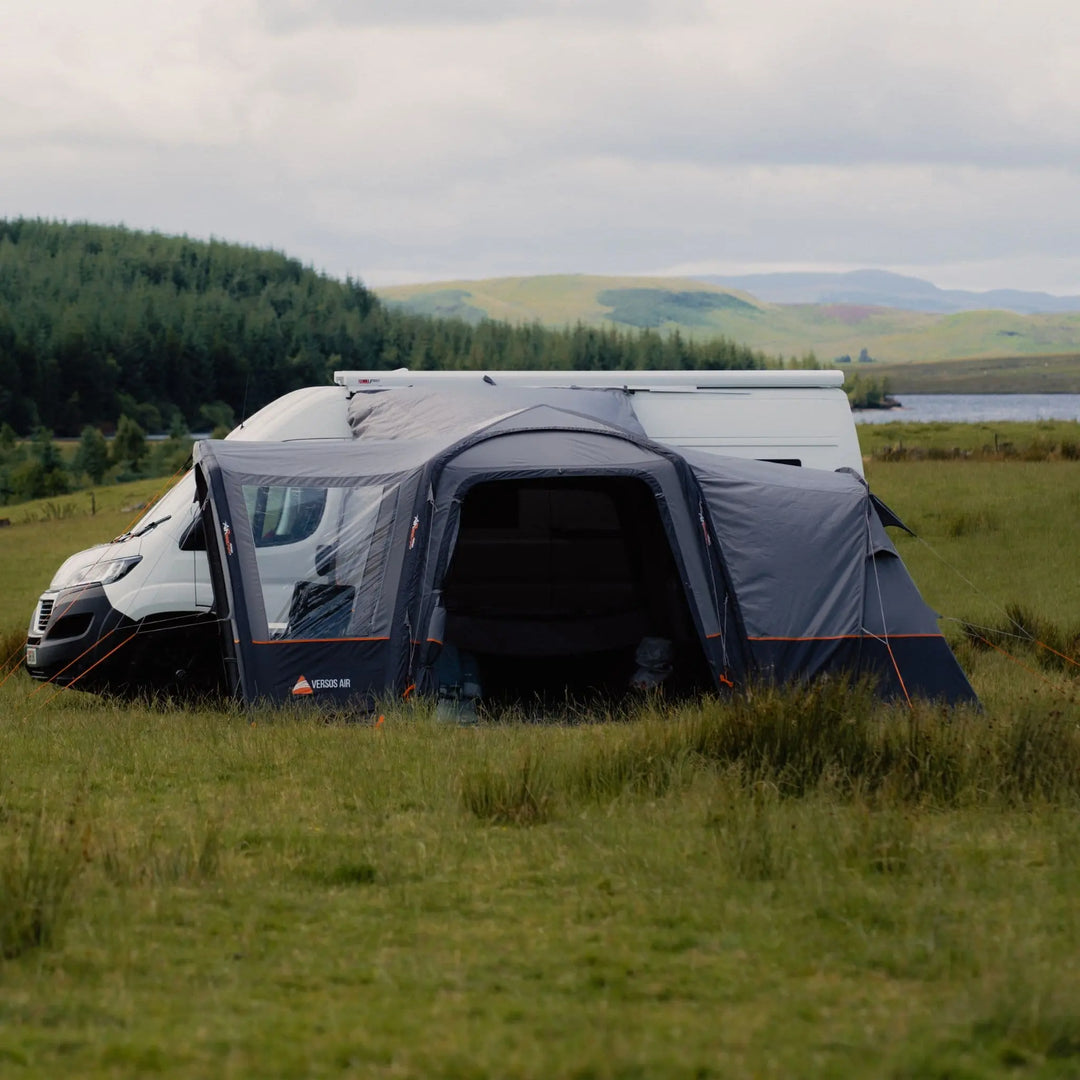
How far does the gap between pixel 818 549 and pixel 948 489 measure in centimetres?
1490

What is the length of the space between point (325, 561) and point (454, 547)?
99cm

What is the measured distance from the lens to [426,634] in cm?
995

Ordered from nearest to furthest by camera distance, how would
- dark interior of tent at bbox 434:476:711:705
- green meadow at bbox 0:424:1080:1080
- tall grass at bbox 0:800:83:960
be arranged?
green meadow at bbox 0:424:1080:1080 → tall grass at bbox 0:800:83:960 → dark interior of tent at bbox 434:476:711:705

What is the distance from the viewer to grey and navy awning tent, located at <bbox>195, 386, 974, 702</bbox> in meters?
9.97

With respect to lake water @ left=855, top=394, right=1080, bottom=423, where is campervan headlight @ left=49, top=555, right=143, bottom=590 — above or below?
above

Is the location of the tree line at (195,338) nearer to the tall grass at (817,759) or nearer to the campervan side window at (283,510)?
the campervan side window at (283,510)

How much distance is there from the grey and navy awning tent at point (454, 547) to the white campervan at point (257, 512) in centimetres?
24

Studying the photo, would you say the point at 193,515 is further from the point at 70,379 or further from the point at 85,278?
the point at 85,278

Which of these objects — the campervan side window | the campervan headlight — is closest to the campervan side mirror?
the campervan side window

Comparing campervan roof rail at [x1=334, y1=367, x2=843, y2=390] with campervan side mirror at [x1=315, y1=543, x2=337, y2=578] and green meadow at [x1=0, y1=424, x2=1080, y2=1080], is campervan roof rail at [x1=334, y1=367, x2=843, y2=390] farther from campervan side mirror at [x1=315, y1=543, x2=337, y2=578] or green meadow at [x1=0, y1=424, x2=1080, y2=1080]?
green meadow at [x1=0, y1=424, x2=1080, y2=1080]

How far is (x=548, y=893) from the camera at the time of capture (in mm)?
5656

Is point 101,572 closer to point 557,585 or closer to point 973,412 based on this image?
point 557,585

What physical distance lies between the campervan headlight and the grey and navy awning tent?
84cm

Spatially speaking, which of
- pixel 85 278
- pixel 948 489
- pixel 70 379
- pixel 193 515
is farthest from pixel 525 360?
pixel 193 515
